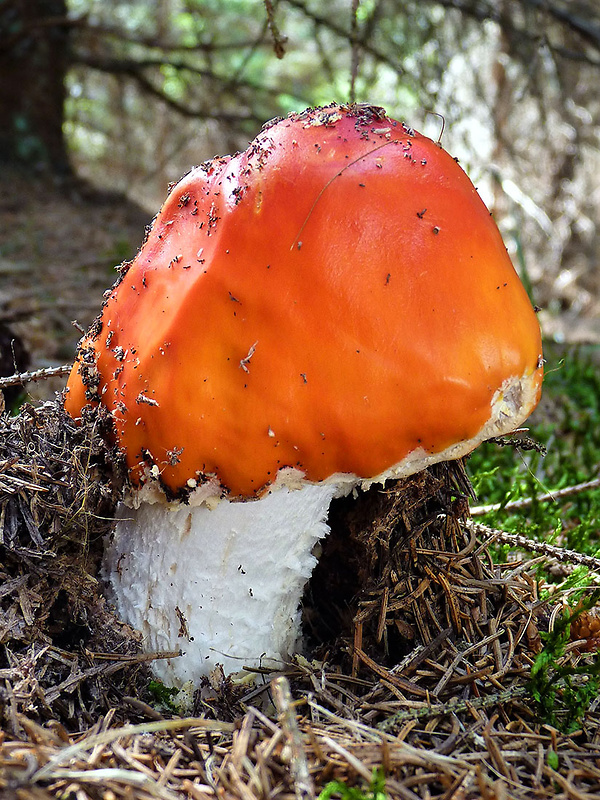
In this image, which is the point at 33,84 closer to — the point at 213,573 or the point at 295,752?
the point at 213,573

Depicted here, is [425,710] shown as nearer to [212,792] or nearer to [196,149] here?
[212,792]

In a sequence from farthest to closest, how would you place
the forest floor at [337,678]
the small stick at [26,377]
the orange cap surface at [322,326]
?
the small stick at [26,377], the orange cap surface at [322,326], the forest floor at [337,678]

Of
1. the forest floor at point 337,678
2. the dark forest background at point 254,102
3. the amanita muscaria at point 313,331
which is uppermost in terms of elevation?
the dark forest background at point 254,102

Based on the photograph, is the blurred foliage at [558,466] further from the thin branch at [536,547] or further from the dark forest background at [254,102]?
the dark forest background at [254,102]

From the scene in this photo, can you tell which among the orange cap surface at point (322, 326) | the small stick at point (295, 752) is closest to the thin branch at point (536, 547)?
the orange cap surface at point (322, 326)

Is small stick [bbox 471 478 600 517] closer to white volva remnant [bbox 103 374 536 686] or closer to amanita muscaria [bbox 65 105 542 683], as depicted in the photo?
white volva remnant [bbox 103 374 536 686]

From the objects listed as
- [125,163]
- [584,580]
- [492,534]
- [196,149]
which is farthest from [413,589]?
[125,163]

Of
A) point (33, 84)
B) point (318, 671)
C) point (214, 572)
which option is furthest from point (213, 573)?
point (33, 84)
